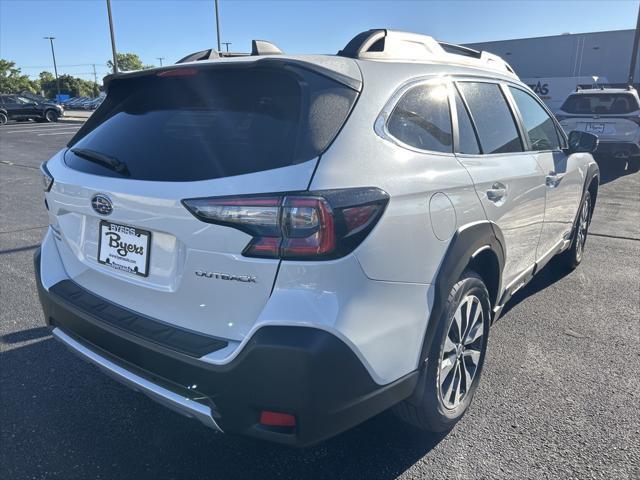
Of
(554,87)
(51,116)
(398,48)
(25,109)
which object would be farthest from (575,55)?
(398,48)

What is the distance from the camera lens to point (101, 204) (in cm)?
222

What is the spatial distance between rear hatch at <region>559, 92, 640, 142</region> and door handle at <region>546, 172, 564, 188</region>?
27.0 ft

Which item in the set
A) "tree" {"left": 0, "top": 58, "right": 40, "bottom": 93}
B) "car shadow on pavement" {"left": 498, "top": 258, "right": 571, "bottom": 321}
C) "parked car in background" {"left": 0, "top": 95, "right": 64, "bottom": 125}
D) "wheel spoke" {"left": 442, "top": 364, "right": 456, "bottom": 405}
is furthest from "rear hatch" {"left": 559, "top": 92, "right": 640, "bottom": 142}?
"tree" {"left": 0, "top": 58, "right": 40, "bottom": 93}

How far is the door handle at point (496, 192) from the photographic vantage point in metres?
2.74

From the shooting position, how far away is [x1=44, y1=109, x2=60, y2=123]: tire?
31.8 metres

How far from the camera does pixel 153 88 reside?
2512mm

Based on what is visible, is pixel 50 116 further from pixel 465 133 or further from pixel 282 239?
pixel 282 239

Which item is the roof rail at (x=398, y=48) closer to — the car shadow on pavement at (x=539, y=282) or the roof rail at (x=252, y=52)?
the roof rail at (x=252, y=52)

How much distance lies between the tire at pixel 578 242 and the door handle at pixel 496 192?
2398mm

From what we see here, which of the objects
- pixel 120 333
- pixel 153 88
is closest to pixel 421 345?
pixel 120 333

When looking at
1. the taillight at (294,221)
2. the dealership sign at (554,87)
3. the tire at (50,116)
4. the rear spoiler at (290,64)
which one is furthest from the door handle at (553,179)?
the tire at (50,116)

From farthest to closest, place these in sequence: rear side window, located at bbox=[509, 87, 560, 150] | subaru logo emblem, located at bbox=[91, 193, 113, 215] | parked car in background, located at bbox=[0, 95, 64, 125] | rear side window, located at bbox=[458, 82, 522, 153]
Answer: parked car in background, located at bbox=[0, 95, 64, 125]
rear side window, located at bbox=[509, 87, 560, 150]
rear side window, located at bbox=[458, 82, 522, 153]
subaru logo emblem, located at bbox=[91, 193, 113, 215]

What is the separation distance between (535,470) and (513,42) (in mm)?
37379

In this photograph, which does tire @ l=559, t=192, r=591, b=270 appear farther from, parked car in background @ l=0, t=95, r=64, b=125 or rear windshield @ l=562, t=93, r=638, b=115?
parked car in background @ l=0, t=95, r=64, b=125
